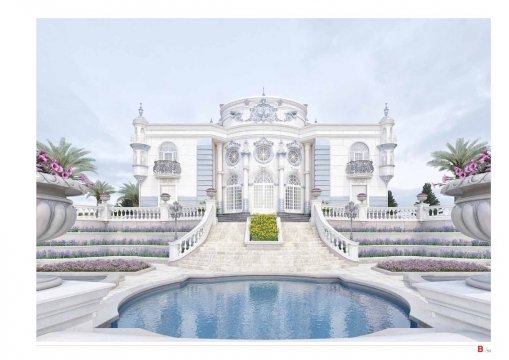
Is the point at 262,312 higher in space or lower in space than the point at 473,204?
lower

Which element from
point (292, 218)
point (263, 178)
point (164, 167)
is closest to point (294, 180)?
point (263, 178)

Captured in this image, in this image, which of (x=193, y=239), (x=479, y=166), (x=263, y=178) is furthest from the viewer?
(x=263, y=178)

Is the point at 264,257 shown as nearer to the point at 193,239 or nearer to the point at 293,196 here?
the point at 193,239

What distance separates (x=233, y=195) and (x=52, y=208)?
72.3 feet

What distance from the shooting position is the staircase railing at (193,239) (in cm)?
1387

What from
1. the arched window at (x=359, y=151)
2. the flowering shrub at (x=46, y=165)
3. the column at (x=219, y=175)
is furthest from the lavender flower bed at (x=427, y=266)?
the column at (x=219, y=175)

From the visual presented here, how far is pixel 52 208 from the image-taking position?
374 cm

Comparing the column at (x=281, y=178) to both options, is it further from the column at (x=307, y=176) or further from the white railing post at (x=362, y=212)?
the white railing post at (x=362, y=212)

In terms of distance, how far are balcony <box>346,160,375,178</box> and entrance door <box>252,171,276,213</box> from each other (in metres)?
7.51

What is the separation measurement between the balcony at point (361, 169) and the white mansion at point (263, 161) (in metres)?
0.08
